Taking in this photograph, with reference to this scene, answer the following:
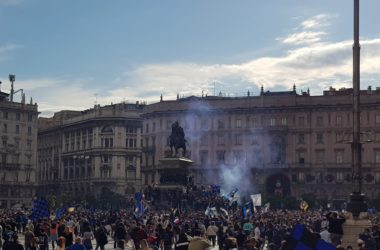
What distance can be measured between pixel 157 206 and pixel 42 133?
356ft

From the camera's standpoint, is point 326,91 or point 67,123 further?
point 67,123

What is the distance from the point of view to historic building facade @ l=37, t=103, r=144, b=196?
442ft

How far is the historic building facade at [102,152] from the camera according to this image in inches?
5305

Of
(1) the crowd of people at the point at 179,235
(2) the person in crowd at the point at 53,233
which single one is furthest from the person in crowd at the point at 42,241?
(2) the person in crowd at the point at 53,233

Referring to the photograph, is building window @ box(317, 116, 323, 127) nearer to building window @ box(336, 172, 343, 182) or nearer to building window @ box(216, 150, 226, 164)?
building window @ box(336, 172, 343, 182)

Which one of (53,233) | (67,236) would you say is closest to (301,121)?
(53,233)

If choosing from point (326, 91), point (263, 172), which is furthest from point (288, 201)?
point (326, 91)

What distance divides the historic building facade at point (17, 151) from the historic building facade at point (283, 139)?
26006 millimetres

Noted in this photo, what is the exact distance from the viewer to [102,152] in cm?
13525

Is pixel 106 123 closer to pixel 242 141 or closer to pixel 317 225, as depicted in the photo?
pixel 242 141

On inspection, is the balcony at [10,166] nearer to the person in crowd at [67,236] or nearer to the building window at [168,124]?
the building window at [168,124]

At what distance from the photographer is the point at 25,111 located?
129 metres

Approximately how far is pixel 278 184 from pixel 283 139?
6791 mm

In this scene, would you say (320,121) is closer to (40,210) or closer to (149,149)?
(149,149)
